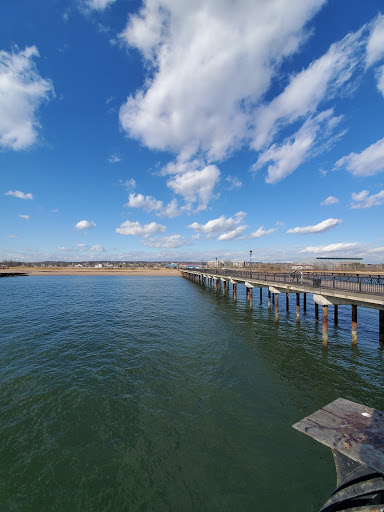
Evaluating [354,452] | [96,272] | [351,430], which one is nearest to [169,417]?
[351,430]

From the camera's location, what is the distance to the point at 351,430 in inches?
178

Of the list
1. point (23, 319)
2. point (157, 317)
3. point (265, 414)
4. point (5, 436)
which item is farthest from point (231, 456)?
point (23, 319)

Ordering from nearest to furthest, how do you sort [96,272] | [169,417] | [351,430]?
[351,430], [169,417], [96,272]

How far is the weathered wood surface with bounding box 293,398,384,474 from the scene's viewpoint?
12.8 feet

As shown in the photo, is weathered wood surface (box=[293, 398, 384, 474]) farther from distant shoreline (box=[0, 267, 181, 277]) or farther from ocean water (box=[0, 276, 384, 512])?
distant shoreline (box=[0, 267, 181, 277])

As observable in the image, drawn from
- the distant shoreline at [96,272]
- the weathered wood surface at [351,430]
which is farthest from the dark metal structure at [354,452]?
the distant shoreline at [96,272]

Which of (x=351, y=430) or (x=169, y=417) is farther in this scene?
(x=169, y=417)

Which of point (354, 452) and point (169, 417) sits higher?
point (354, 452)

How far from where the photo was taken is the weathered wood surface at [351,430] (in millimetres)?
3916

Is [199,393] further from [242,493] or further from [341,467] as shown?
[341,467]

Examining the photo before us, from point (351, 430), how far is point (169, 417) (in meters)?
5.55

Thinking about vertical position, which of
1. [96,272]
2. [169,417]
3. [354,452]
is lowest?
[169,417]

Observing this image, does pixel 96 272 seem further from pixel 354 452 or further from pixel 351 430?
pixel 354 452

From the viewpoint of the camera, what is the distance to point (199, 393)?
9.27 m
